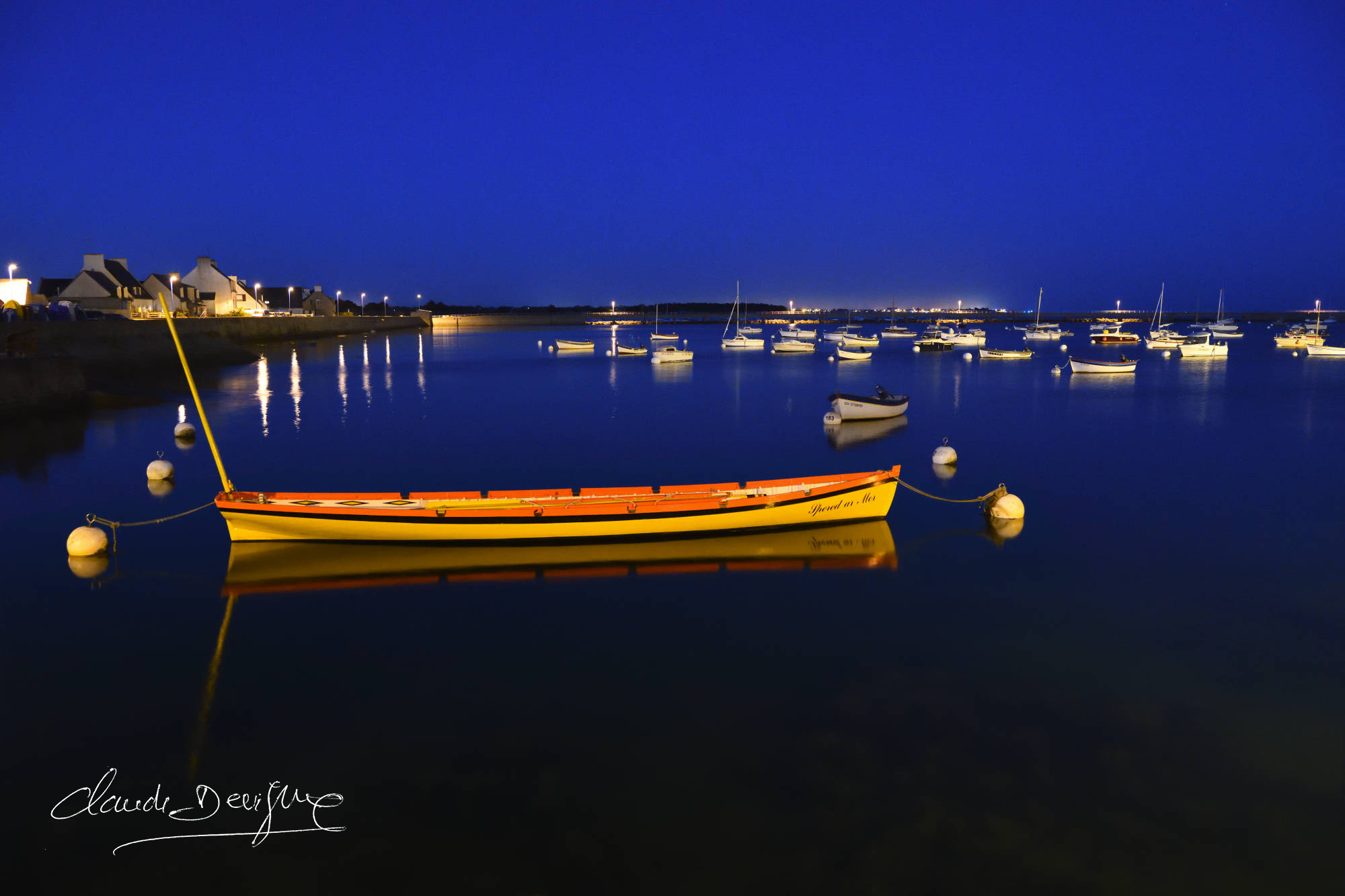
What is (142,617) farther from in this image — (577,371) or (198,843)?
(577,371)

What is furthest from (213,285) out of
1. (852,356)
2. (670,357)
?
(852,356)

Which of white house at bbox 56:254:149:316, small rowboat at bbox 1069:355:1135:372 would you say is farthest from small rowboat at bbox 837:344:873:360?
white house at bbox 56:254:149:316

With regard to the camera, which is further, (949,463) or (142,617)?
(949,463)

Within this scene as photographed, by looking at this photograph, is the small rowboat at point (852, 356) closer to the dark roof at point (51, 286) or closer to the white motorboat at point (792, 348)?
the white motorboat at point (792, 348)

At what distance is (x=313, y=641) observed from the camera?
37.4 ft

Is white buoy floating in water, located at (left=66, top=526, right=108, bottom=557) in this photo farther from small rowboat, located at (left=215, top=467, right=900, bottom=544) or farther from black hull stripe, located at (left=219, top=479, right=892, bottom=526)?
black hull stripe, located at (left=219, top=479, right=892, bottom=526)

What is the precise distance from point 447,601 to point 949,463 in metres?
15.9

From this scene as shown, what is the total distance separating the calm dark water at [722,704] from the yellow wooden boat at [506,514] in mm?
733

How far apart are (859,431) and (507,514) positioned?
1957cm

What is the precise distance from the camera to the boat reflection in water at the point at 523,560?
13.9 m

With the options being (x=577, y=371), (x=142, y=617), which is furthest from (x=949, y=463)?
(x=577, y=371)

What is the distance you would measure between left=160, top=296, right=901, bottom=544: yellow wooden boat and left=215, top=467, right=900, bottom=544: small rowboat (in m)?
0.02

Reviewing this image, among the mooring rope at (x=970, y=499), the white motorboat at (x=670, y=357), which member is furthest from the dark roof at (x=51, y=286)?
the mooring rope at (x=970, y=499)

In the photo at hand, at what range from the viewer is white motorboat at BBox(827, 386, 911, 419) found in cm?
3177
